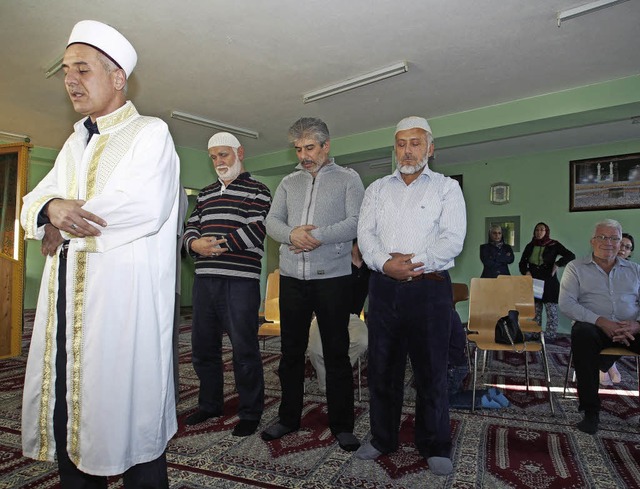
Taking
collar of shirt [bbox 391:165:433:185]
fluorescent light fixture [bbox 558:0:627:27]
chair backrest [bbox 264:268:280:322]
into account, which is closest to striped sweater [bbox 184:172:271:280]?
collar of shirt [bbox 391:165:433:185]

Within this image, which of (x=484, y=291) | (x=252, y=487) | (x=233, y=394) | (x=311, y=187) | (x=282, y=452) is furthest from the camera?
(x=484, y=291)

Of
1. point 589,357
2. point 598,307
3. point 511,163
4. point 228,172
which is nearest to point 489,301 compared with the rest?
point 598,307

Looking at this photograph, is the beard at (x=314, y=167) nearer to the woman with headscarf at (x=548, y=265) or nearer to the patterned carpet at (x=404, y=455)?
the patterned carpet at (x=404, y=455)

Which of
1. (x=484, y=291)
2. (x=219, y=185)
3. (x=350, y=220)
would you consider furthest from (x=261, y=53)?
(x=484, y=291)

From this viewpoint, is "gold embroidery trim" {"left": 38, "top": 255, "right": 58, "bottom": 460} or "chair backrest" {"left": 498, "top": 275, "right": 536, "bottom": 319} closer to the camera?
"gold embroidery trim" {"left": 38, "top": 255, "right": 58, "bottom": 460}

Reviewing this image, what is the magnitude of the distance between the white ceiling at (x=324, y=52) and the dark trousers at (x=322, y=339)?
2.46 m

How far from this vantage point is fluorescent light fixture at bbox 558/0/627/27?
11.0ft

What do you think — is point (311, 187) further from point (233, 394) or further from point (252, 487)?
point (233, 394)

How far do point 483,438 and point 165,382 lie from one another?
1.93m

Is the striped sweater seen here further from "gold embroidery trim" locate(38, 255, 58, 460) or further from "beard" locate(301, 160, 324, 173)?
"gold embroidery trim" locate(38, 255, 58, 460)

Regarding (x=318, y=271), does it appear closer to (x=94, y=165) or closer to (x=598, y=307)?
(x=94, y=165)

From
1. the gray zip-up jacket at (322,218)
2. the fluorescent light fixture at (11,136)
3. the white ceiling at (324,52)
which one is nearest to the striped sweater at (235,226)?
the gray zip-up jacket at (322,218)

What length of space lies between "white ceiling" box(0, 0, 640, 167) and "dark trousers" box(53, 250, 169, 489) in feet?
9.94

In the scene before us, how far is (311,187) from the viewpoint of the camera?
2.39 m
